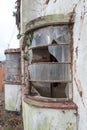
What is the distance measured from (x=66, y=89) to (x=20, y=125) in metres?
4.82

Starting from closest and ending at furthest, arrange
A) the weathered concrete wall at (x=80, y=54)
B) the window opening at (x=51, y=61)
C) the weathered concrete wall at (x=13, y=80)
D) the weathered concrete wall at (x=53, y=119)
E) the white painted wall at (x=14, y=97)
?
the weathered concrete wall at (x=80, y=54) < the weathered concrete wall at (x=53, y=119) < the window opening at (x=51, y=61) < the weathered concrete wall at (x=13, y=80) < the white painted wall at (x=14, y=97)

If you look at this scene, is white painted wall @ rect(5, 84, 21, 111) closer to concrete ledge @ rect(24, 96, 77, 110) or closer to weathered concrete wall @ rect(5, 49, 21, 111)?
weathered concrete wall @ rect(5, 49, 21, 111)

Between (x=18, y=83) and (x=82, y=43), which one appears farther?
(x=18, y=83)

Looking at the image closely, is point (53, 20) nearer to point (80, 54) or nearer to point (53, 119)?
point (80, 54)

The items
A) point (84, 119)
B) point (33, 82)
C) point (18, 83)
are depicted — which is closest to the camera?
point (84, 119)

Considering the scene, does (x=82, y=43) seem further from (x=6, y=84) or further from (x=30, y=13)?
(x=6, y=84)

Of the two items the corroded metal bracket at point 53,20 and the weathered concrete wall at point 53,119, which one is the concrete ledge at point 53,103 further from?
the corroded metal bracket at point 53,20

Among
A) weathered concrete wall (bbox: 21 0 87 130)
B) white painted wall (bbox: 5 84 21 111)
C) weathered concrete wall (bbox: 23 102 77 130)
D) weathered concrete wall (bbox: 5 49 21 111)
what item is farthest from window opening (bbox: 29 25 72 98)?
white painted wall (bbox: 5 84 21 111)

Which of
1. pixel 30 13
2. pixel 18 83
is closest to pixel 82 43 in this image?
pixel 30 13

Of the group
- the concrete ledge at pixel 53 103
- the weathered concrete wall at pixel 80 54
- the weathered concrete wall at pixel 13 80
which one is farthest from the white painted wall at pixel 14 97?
the weathered concrete wall at pixel 80 54

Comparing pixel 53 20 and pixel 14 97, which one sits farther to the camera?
pixel 14 97

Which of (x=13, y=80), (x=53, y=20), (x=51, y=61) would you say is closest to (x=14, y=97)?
(x=13, y=80)

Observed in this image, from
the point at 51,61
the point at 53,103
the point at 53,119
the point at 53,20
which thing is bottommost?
the point at 53,119

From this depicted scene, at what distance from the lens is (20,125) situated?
31.1 feet
